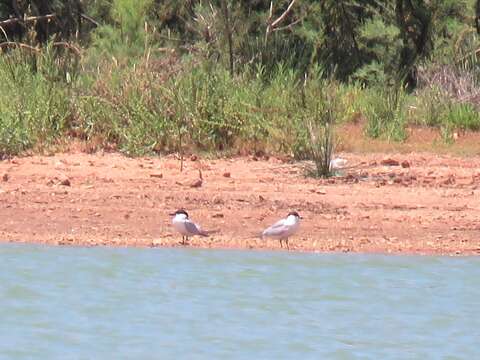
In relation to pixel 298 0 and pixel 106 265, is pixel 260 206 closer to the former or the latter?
pixel 106 265

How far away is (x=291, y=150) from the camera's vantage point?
15.6 meters

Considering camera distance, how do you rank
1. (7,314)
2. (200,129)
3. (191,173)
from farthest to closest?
1. (200,129)
2. (191,173)
3. (7,314)

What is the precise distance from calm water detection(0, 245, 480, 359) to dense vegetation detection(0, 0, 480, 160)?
426 cm

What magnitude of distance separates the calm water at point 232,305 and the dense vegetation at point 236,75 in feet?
14.0

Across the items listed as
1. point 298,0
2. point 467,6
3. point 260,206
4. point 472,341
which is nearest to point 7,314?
point 472,341

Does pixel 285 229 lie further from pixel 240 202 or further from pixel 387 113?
pixel 387 113

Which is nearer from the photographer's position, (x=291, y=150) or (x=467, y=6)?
(x=291, y=150)

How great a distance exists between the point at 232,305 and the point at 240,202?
4139 millimetres

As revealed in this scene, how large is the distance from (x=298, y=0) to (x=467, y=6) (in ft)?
12.5

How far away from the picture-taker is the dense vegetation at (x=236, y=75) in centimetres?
1603

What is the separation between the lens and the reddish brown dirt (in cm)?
1172

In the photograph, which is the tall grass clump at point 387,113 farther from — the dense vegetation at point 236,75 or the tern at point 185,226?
the tern at point 185,226

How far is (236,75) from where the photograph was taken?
60.6 ft

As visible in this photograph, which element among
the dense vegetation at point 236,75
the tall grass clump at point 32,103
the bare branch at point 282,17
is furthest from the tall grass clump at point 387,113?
the bare branch at point 282,17
